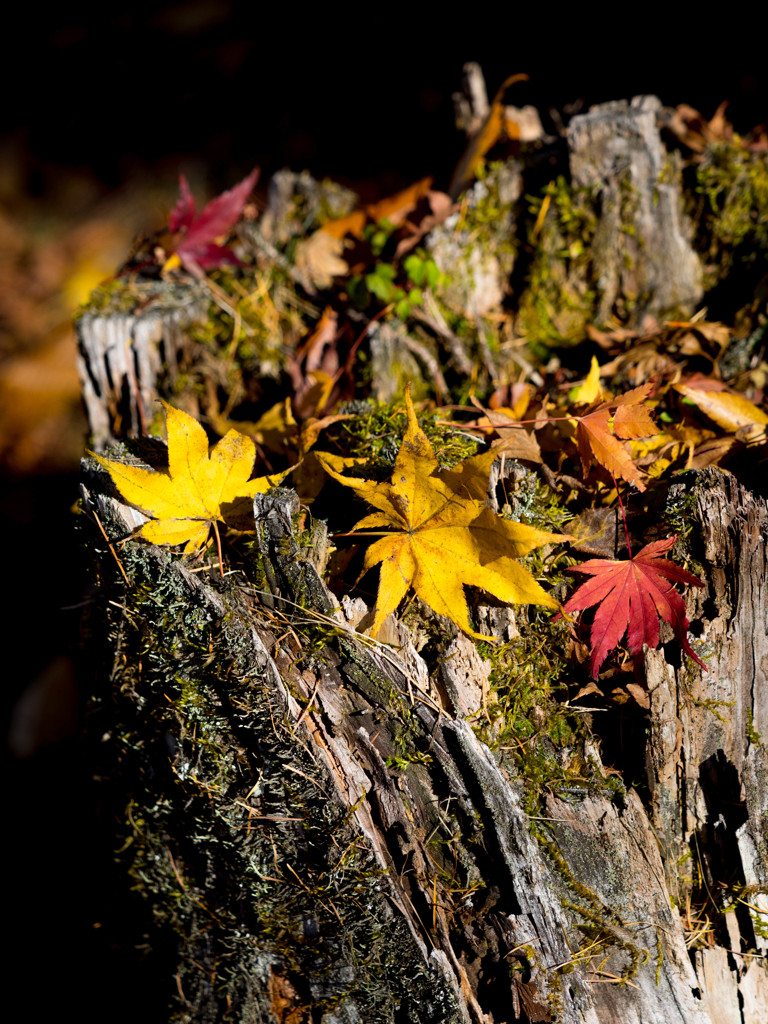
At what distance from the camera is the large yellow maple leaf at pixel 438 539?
1198mm

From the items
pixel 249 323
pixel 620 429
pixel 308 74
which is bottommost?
pixel 620 429

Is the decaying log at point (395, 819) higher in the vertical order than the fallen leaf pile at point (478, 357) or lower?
lower

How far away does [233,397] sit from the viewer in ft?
A: 8.11

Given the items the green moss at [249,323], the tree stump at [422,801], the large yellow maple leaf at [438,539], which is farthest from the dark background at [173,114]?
the large yellow maple leaf at [438,539]

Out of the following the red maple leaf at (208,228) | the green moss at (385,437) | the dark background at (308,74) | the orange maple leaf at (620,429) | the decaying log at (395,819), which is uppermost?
the dark background at (308,74)

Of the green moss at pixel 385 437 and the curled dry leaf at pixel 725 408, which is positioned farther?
the curled dry leaf at pixel 725 408

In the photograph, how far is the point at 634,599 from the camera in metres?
1.29

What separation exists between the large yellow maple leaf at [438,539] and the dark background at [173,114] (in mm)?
1430

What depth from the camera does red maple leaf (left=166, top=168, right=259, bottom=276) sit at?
2328mm

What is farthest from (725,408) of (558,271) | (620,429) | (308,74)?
(308,74)

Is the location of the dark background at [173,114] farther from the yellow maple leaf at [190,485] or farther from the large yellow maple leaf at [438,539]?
the large yellow maple leaf at [438,539]

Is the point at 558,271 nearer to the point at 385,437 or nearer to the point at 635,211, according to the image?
the point at 635,211

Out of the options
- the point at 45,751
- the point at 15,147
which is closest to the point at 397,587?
the point at 45,751

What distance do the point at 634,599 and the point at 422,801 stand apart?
2.10 feet
